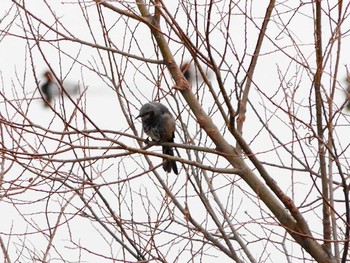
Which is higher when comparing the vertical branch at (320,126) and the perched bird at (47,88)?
the perched bird at (47,88)

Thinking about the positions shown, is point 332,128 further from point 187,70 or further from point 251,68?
point 187,70

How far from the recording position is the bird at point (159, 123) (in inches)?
238

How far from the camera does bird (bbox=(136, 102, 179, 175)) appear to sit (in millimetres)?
6051

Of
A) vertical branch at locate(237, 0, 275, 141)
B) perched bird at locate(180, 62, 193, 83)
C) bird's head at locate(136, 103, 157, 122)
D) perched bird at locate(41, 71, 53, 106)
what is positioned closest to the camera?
vertical branch at locate(237, 0, 275, 141)

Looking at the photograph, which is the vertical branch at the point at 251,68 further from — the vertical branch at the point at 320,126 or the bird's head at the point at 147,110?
the bird's head at the point at 147,110

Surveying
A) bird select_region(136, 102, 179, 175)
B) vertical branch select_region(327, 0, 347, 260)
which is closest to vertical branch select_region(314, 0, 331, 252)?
vertical branch select_region(327, 0, 347, 260)

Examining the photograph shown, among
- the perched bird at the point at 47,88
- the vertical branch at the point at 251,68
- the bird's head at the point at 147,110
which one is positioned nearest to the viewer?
the vertical branch at the point at 251,68

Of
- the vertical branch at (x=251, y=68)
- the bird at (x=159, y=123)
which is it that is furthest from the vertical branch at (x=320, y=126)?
the bird at (x=159, y=123)

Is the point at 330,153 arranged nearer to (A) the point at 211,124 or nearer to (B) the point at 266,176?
(B) the point at 266,176

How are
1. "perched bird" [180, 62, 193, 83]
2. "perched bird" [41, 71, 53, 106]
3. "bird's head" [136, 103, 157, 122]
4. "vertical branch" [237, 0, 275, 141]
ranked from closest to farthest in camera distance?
1. "vertical branch" [237, 0, 275, 141]
2. "perched bird" [41, 71, 53, 106]
3. "perched bird" [180, 62, 193, 83]
4. "bird's head" [136, 103, 157, 122]

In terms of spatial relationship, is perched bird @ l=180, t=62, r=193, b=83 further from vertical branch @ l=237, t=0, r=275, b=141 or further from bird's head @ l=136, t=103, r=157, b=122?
vertical branch @ l=237, t=0, r=275, b=141

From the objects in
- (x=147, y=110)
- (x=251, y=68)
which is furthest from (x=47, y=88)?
(x=147, y=110)

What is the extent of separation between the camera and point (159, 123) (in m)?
6.16

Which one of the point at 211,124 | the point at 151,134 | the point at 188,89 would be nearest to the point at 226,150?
the point at 211,124
